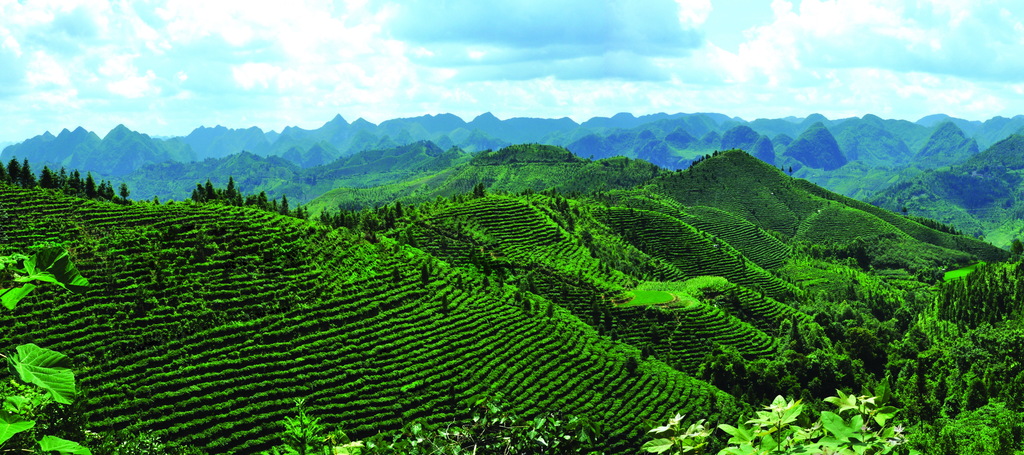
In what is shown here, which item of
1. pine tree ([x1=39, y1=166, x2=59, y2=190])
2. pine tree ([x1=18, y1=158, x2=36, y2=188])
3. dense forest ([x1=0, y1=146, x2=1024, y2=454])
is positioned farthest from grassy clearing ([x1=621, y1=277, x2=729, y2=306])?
pine tree ([x1=18, y1=158, x2=36, y2=188])

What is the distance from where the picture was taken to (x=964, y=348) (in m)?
75.7

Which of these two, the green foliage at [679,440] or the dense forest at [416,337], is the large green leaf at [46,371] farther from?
the green foliage at [679,440]

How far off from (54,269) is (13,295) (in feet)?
1.60

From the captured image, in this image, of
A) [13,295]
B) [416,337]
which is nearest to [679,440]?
[13,295]

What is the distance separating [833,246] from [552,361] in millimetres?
144387

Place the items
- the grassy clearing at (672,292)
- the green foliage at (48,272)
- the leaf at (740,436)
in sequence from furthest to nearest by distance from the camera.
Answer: the grassy clearing at (672,292) → the leaf at (740,436) → the green foliage at (48,272)

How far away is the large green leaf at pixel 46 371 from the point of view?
9.54 feet

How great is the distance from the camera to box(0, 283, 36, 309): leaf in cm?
347

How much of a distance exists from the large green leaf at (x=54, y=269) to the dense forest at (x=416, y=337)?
3100mm

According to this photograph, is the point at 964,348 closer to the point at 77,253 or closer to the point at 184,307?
the point at 184,307

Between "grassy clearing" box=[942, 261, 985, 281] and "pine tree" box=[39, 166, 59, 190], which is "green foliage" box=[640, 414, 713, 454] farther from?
"grassy clearing" box=[942, 261, 985, 281]

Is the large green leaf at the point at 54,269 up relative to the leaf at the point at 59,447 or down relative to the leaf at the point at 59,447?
up

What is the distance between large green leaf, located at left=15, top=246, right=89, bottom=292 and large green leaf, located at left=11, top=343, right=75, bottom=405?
0.39m

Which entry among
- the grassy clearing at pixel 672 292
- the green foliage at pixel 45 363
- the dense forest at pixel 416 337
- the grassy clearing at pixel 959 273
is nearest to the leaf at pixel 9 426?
the green foliage at pixel 45 363
